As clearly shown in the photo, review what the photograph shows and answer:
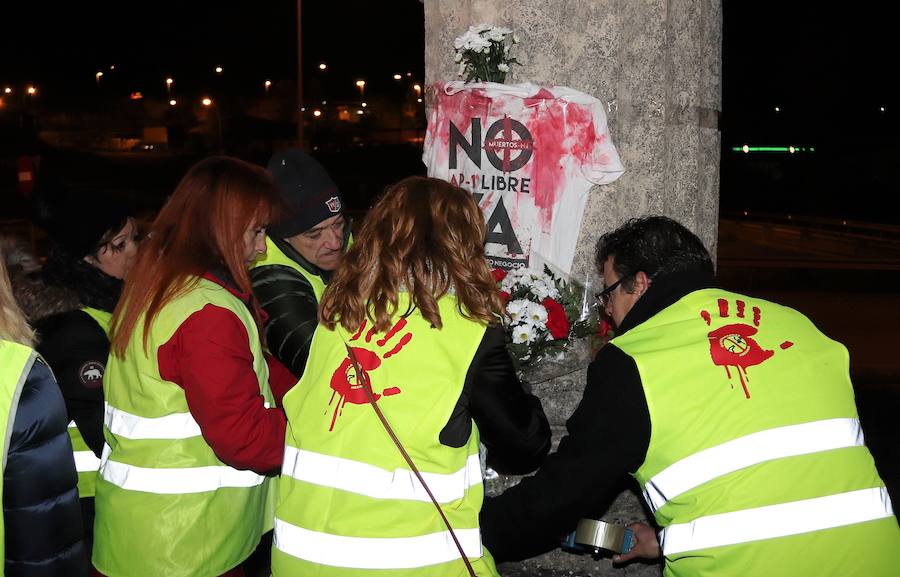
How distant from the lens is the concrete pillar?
179 inches

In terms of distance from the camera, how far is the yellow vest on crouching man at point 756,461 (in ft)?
7.40

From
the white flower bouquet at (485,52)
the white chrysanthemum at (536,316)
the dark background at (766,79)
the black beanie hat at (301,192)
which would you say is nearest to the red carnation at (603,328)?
the white chrysanthemum at (536,316)

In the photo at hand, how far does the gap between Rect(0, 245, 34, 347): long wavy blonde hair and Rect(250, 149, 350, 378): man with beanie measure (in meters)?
1.11

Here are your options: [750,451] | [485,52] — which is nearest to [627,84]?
[485,52]

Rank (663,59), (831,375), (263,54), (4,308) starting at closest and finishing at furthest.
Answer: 1. (4,308)
2. (831,375)
3. (663,59)
4. (263,54)

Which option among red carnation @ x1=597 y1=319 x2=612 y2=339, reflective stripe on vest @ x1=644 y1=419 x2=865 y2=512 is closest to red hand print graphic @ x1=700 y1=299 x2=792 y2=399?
reflective stripe on vest @ x1=644 y1=419 x2=865 y2=512

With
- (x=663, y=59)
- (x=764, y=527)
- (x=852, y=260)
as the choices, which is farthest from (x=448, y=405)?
(x=852, y=260)

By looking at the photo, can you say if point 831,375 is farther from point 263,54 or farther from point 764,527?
point 263,54

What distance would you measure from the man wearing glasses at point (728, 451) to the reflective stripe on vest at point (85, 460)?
1527mm

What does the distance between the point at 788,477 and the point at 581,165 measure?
2581 millimetres

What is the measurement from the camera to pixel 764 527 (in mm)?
2250

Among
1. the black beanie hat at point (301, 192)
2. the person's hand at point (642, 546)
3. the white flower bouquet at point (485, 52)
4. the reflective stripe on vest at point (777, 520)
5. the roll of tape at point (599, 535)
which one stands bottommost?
the person's hand at point (642, 546)

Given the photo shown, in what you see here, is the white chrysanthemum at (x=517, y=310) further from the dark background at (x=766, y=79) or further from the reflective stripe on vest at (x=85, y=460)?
the dark background at (x=766, y=79)

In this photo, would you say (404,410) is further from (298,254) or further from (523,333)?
(523,333)
